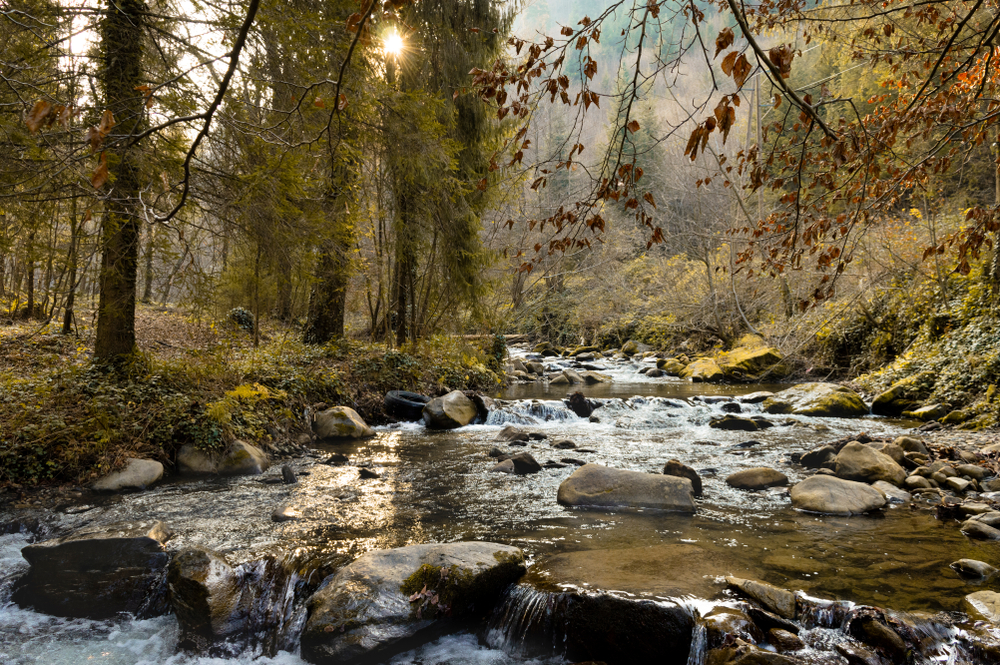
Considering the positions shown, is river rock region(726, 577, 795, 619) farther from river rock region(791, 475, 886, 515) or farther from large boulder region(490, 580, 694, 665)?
river rock region(791, 475, 886, 515)

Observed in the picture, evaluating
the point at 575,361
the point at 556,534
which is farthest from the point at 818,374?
the point at 556,534

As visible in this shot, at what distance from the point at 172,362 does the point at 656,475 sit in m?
6.76

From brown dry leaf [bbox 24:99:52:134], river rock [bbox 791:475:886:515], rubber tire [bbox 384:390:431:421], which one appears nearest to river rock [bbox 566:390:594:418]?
rubber tire [bbox 384:390:431:421]

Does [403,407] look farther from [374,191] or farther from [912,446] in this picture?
[912,446]

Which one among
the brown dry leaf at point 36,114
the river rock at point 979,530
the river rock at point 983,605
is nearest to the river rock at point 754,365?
the river rock at point 979,530

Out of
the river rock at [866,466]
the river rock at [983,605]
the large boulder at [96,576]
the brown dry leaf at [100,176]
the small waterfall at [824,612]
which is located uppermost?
the brown dry leaf at [100,176]

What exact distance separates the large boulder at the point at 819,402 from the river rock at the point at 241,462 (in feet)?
30.8

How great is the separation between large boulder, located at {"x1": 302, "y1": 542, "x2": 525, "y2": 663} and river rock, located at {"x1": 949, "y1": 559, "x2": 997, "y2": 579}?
10.6 ft

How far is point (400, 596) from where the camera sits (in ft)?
12.5

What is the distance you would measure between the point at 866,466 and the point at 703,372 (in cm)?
1014

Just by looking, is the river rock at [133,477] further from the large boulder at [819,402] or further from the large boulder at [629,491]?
the large boulder at [819,402]

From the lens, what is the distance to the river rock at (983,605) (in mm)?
3434

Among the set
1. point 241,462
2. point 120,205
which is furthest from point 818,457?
point 120,205

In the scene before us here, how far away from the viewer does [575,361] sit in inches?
862
